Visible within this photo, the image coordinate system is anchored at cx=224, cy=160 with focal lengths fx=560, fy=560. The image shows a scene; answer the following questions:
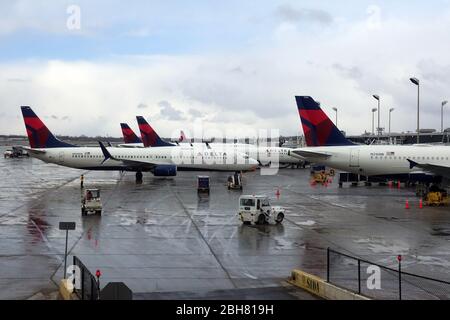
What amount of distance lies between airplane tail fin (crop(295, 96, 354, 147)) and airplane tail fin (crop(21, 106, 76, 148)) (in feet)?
97.5

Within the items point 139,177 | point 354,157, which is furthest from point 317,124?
point 139,177

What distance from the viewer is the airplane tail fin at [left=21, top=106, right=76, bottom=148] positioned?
62000 millimetres

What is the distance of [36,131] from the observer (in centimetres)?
6228

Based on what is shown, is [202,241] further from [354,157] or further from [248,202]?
[354,157]

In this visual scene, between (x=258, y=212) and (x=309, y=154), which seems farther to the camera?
(x=309, y=154)

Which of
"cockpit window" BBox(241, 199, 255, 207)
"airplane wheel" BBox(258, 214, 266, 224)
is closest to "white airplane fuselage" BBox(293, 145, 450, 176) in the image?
"cockpit window" BBox(241, 199, 255, 207)

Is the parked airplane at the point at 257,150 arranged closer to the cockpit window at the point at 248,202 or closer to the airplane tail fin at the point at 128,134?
the airplane tail fin at the point at 128,134

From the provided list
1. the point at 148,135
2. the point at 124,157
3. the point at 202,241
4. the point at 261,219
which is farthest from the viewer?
the point at 148,135

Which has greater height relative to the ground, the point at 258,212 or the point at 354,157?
the point at 354,157

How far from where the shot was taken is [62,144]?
209 feet

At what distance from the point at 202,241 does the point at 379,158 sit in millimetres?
26166

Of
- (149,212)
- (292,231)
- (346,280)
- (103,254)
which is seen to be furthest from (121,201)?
(346,280)

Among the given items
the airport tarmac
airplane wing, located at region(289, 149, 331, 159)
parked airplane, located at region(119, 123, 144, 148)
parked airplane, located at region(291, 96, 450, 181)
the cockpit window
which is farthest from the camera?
parked airplane, located at region(119, 123, 144, 148)

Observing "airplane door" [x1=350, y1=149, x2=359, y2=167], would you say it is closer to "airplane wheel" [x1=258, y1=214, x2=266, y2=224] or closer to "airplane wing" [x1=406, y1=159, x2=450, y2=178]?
"airplane wing" [x1=406, y1=159, x2=450, y2=178]
